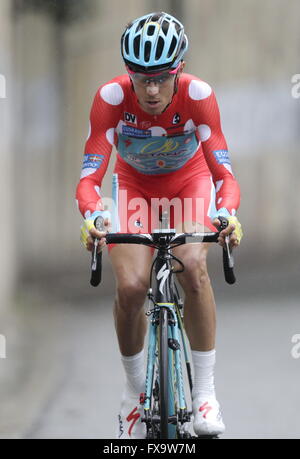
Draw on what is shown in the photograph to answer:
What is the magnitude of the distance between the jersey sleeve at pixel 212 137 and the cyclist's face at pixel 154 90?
0.19 m

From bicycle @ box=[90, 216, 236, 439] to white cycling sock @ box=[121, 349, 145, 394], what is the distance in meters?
0.41

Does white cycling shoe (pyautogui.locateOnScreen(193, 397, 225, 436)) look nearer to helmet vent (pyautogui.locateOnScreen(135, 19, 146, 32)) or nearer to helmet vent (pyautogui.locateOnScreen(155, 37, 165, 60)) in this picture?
helmet vent (pyautogui.locateOnScreen(155, 37, 165, 60))

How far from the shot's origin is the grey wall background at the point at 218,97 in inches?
355

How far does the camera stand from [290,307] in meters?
7.81

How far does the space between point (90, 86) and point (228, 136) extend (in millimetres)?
1522

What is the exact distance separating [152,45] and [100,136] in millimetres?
586

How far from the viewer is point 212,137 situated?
4.30 metres

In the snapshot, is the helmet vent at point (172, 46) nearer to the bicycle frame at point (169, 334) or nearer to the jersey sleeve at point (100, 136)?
the jersey sleeve at point (100, 136)

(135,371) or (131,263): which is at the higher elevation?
(131,263)

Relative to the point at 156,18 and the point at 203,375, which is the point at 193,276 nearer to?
the point at 203,375

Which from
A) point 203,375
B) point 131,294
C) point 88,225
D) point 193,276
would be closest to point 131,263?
point 131,294

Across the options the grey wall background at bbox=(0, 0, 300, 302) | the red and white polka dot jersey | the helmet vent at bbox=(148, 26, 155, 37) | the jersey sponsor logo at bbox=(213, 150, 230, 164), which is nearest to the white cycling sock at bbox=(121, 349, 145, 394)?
the red and white polka dot jersey

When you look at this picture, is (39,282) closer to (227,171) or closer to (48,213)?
(48,213)

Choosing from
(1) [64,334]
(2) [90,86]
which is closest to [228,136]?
(2) [90,86]
